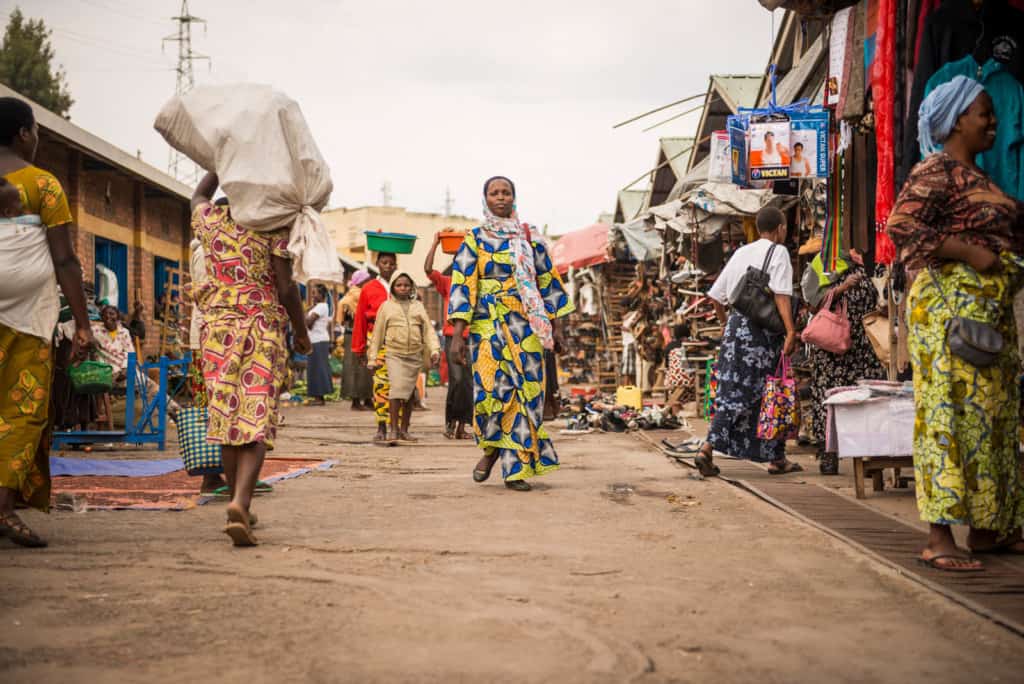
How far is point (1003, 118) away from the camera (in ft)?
17.6

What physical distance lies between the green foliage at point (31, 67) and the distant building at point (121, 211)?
27.4 m

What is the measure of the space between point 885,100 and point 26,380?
5.13m

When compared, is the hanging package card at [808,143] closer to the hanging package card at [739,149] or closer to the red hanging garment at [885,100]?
the hanging package card at [739,149]

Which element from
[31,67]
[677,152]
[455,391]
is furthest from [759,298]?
[31,67]

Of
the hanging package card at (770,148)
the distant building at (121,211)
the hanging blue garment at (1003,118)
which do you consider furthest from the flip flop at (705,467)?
the distant building at (121,211)

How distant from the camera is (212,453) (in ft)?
21.4

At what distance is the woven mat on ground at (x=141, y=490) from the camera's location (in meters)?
6.33

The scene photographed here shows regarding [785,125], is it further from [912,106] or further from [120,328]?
[120,328]

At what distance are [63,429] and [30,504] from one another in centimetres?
566

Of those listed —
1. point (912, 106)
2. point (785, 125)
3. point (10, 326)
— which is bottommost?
point (10, 326)

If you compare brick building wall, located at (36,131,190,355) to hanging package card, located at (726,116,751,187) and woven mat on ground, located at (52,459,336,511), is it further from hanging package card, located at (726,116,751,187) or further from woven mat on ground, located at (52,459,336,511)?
hanging package card, located at (726,116,751,187)

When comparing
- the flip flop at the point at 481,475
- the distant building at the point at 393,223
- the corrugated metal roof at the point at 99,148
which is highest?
the distant building at the point at 393,223

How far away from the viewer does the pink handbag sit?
8.27 m

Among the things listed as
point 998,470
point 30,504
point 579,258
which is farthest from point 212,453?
point 579,258
